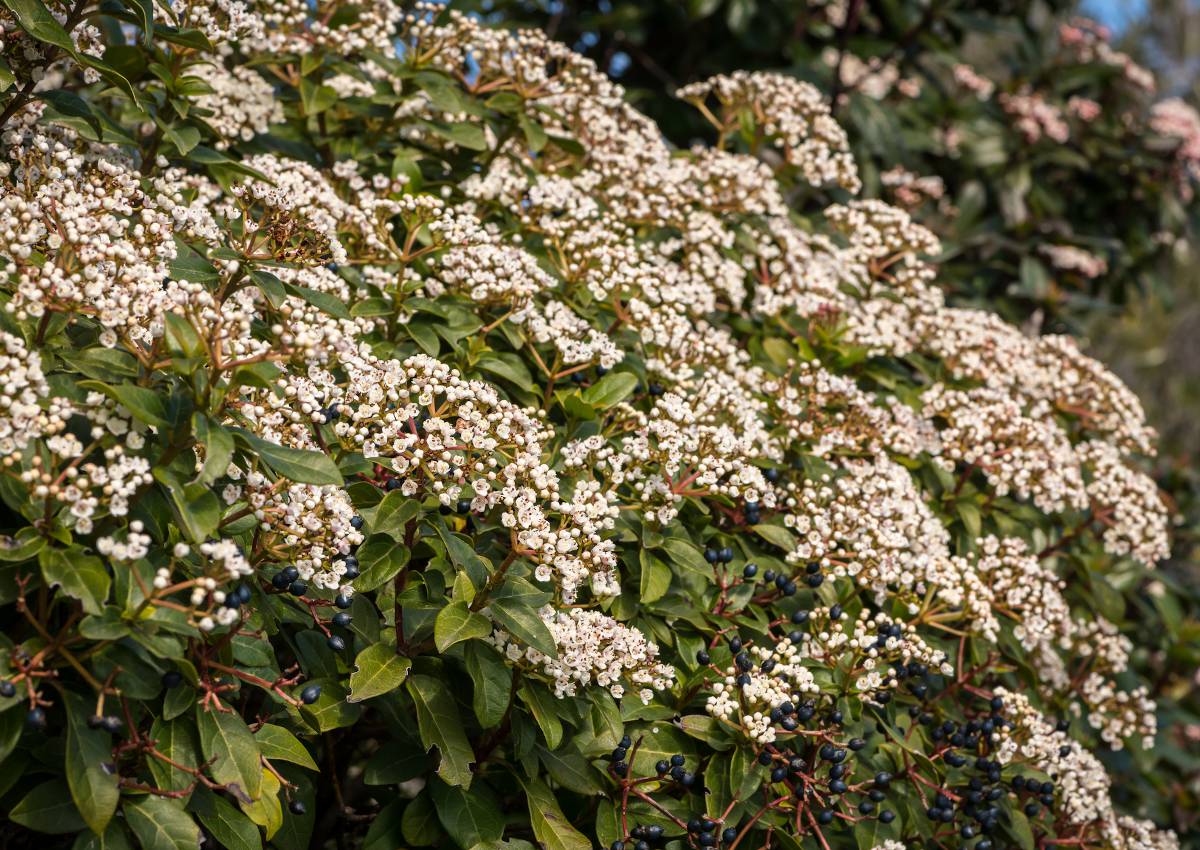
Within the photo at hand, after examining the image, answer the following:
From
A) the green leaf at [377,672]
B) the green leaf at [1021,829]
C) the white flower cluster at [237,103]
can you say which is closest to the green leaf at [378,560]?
the green leaf at [377,672]

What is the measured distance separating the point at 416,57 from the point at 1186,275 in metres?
16.4

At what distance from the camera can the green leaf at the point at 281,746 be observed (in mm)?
2969

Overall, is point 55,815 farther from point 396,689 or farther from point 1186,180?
point 1186,180

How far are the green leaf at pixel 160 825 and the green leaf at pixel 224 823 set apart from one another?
0.11m

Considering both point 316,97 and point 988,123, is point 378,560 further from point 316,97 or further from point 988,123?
point 988,123

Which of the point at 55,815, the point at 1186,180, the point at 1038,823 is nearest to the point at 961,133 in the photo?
the point at 1186,180

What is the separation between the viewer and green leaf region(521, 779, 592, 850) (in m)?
3.19

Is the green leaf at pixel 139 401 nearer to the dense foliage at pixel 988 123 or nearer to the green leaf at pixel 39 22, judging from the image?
the green leaf at pixel 39 22

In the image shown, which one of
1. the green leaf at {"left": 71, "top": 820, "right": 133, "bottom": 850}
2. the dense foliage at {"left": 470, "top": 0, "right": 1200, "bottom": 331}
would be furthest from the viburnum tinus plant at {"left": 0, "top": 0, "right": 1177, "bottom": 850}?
the dense foliage at {"left": 470, "top": 0, "right": 1200, "bottom": 331}

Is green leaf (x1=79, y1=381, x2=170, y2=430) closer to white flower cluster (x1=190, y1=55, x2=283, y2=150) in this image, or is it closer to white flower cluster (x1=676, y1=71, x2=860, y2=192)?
white flower cluster (x1=190, y1=55, x2=283, y2=150)

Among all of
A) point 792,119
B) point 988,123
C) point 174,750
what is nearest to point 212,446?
point 174,750

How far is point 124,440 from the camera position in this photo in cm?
288

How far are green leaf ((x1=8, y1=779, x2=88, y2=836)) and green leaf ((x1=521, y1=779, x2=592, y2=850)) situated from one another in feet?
3.86

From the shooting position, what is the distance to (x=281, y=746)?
2992mm
